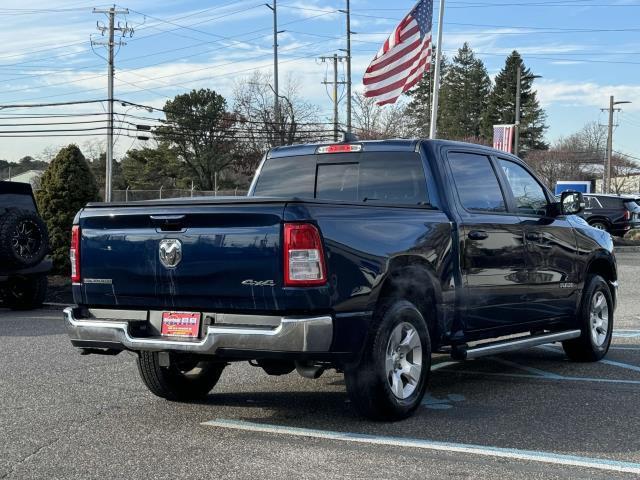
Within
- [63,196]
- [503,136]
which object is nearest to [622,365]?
[63,196]

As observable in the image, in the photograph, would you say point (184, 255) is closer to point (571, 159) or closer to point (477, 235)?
point (477, 235)

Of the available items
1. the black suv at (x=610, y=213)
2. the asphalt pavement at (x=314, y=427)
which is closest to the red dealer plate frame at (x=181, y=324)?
the asphalt pavement at (x=314, y=427)

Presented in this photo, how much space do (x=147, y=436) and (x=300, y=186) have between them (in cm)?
266

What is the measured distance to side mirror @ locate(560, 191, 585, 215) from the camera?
8.25 metres

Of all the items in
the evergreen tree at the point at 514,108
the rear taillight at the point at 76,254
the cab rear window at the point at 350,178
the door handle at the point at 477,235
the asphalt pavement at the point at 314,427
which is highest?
the evergreen tree at the point at 514,108

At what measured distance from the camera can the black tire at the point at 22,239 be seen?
1269 cm

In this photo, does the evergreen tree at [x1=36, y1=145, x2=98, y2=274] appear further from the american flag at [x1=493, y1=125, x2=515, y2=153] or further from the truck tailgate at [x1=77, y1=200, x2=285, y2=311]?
the american flag at [x1=493, y1=125, x2=515, y2=153]

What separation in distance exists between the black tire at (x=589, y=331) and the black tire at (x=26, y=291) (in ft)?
28.1

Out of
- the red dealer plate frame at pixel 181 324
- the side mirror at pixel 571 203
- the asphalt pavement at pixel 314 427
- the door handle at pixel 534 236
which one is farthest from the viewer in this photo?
the side mirror at pixel 571 203

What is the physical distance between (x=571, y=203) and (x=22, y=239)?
8.23 m

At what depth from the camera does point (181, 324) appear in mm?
5586

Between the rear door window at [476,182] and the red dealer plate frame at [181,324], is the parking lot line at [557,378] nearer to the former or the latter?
the rear door window at [476,182]

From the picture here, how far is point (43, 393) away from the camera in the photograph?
699cm

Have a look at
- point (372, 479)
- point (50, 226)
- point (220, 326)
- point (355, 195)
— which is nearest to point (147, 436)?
point (220, 326)
